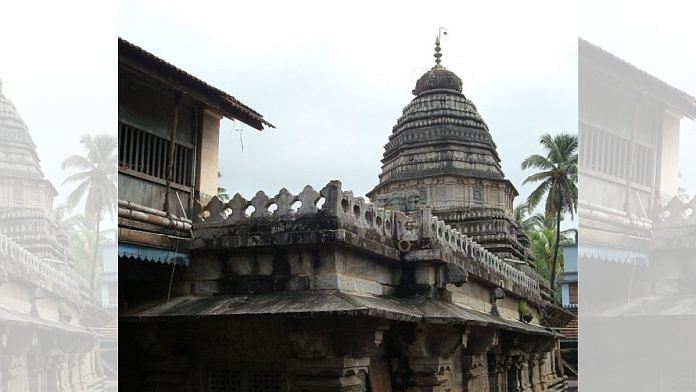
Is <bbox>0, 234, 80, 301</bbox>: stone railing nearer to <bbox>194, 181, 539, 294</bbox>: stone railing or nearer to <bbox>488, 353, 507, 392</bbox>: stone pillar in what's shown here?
<bbox>194, 181, 539, 294</bbox>: stone railing

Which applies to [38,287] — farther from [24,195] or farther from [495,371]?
[495,371]

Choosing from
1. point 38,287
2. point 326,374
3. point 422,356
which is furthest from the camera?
point 422,356

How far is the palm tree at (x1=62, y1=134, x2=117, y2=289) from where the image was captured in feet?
10.6

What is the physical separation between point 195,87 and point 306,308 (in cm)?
398

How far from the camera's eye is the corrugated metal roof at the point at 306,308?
7.90 metres

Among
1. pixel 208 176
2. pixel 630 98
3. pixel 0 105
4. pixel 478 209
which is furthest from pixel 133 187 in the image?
pixel 478 209

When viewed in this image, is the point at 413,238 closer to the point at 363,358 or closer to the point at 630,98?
the point at 363,358

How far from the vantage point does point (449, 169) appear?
24547 millimetres

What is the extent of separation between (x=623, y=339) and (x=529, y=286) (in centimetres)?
1733

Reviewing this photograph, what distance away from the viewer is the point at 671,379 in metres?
2.55

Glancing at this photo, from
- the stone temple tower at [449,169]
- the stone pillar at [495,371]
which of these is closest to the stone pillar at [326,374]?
the stone pillar at [495,371]

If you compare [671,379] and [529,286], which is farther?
[529,286]

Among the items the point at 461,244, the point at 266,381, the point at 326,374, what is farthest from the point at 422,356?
the point at 461,244

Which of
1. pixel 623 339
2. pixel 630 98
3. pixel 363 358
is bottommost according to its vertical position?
pixel 363 358
